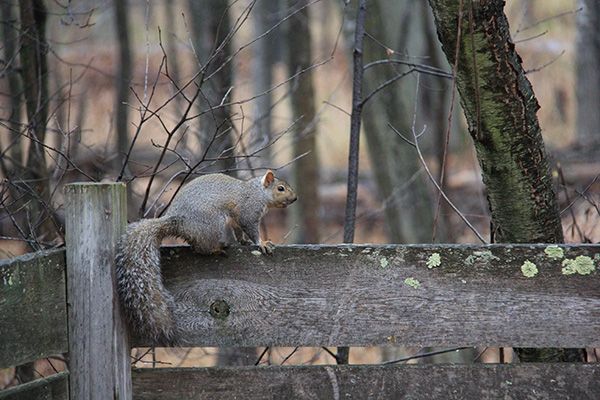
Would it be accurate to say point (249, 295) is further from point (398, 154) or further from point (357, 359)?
point (357, 359)

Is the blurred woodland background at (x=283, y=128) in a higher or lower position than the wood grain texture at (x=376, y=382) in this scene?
higher

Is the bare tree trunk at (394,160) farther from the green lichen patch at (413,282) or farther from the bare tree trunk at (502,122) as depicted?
the green lichen patch at (413,282)

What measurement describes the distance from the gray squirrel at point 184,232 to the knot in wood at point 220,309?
106 millimetres

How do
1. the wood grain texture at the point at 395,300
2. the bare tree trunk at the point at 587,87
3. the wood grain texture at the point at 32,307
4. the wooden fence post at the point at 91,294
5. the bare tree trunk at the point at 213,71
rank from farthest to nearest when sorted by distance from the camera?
the bare tree trunk at the point at 587,87 < the bare tree trunk at the point at 213,71 < the wood grain texture at the point at 395,300 < the wooden fence post at the point at 91,294 < the wood grain texture at the point at 32,307

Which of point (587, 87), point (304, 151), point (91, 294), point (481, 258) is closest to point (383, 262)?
point (481, 258)

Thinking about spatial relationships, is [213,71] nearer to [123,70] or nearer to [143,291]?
[143,291]

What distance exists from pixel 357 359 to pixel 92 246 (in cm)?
574

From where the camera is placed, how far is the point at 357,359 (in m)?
7.66

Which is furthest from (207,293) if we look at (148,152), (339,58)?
(339,58)

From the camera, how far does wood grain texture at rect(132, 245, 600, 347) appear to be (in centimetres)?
226

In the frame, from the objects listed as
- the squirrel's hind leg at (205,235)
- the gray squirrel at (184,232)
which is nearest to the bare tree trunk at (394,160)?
the gray squirrel at (184,232)

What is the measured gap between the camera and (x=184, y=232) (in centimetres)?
262

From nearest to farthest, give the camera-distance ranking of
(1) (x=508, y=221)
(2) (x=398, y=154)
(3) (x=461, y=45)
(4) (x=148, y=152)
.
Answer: (3) (x=461, y=45), (1) (x=508, y=221), (2) (x=398, y=154), (4) (x=148, y=152)

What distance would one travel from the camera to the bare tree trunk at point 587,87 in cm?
1312
